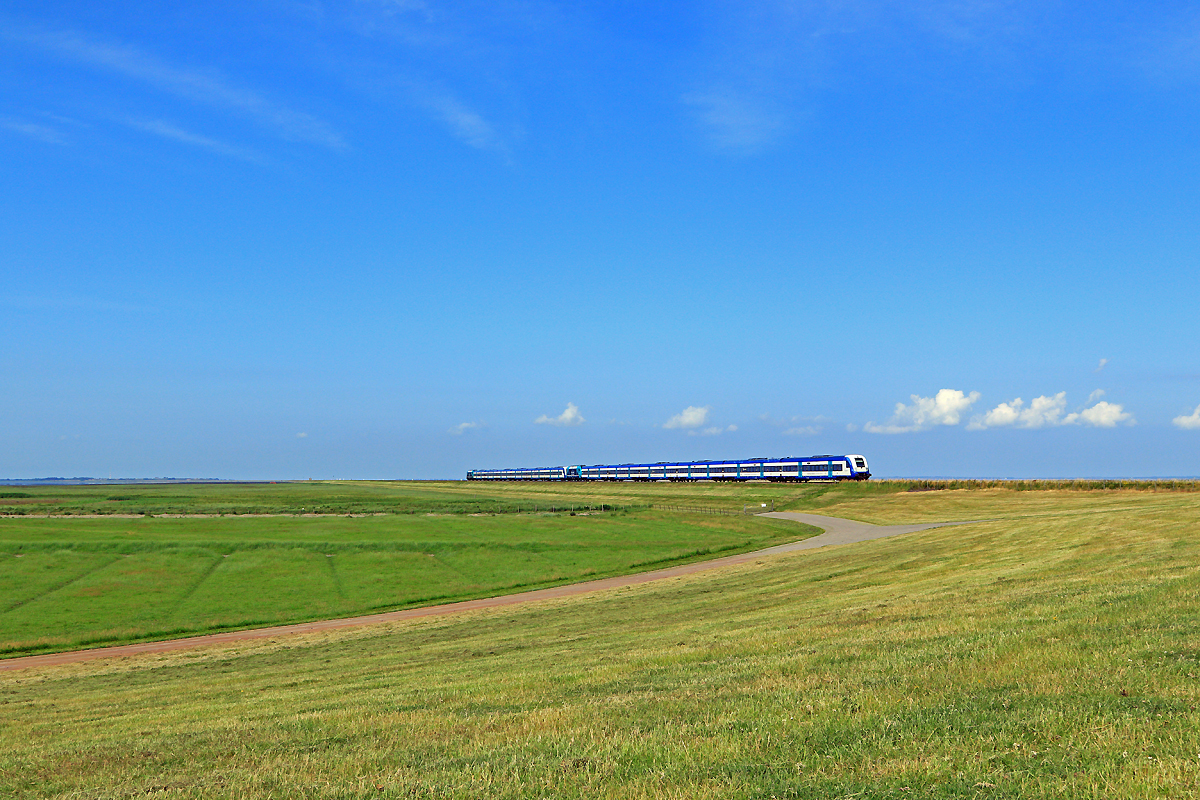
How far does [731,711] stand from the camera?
10.6m

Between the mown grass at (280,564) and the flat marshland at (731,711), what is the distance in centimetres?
1950

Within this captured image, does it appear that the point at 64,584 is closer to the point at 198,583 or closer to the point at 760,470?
the point at 198,583

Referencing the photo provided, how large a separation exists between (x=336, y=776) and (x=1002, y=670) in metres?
9.42

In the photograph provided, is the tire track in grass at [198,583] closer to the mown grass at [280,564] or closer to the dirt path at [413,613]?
the mown grass at [280,564]

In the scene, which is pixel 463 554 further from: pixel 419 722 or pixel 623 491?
pixel 623 491

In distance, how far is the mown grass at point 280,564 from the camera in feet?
149

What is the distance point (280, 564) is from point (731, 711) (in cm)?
5605

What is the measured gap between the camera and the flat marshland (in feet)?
25.6

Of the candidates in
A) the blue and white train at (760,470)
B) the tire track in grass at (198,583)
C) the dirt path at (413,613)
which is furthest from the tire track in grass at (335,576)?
the blue and white train at (760,470)

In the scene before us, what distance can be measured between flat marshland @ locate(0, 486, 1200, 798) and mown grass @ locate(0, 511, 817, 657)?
19498mm

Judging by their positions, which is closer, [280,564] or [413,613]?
[413,613]

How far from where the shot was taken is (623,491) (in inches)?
6171

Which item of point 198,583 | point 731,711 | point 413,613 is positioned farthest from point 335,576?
point 731,711

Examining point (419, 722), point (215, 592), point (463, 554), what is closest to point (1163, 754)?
point (419, 722)
